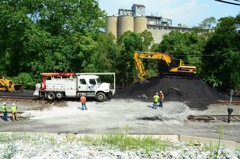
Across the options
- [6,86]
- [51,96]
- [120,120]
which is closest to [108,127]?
[120,120]

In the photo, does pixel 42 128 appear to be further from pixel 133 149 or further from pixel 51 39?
pixel 51 39

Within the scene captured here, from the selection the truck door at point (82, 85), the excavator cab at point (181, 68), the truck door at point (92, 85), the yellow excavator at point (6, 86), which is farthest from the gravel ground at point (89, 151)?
the yellow excavator at point (6, 86)

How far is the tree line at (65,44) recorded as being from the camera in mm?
34531

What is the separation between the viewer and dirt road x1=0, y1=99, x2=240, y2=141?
1798 cm

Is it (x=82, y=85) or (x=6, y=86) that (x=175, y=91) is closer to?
(x=82, y=85)

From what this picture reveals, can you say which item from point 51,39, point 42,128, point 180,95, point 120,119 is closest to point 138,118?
point 120,119

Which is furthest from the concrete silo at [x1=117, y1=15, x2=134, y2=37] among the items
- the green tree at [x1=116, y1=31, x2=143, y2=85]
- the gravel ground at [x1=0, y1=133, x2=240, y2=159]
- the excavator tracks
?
the gravel ground at [x1=0, y1=133, x2=240, y2=159]

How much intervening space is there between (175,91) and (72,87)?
33.9 feet

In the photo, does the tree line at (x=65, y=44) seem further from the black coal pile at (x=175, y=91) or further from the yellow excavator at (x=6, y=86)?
the black coal pile at (x=175, y=91)

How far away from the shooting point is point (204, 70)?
43188 mm

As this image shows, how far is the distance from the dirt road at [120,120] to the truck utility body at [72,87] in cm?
95

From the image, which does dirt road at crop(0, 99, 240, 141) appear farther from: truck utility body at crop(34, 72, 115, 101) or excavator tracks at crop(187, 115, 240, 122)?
truck utility body at crop(34, 72, 115, 101)

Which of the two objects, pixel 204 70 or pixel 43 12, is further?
pixel 204 70

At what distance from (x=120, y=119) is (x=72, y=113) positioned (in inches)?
168
